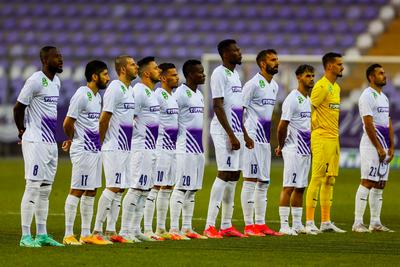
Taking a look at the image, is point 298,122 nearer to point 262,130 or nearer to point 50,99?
point 262,130

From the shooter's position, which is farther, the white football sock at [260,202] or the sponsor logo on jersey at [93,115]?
the white football sock at [260,202]

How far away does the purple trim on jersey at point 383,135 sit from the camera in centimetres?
1555

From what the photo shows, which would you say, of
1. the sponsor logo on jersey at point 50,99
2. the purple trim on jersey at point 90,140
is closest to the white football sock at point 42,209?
the purple trim on jersey at point 90,140

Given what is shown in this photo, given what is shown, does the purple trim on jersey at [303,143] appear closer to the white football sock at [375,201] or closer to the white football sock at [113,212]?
the white football sock at [375,201]

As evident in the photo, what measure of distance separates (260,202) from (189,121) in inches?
57.9

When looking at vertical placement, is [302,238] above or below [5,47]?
below

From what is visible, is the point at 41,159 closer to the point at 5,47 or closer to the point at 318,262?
the point at 318,262

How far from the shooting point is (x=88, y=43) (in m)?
36.4

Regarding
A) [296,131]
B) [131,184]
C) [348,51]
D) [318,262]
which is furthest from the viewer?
[348,51]

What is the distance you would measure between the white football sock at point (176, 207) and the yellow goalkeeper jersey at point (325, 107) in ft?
7.78

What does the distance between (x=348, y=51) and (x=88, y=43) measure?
8.50 metres

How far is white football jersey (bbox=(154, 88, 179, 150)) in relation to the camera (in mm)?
13883

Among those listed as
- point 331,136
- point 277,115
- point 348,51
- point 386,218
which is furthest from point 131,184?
point 348,51

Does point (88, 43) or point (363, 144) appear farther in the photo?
point (88, 43)
